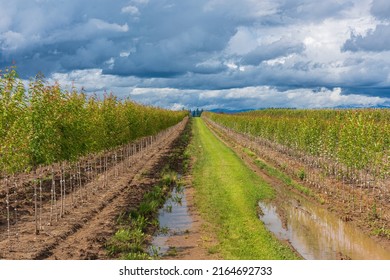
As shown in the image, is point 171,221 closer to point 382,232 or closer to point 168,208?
point 168,208

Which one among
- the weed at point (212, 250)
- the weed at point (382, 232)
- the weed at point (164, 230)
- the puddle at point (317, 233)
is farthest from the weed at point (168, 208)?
the weed at point (382, 232)

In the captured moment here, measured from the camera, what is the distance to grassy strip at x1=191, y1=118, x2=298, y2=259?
18344mm

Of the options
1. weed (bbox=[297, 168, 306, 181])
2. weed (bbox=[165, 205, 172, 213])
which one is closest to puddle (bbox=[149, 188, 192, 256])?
weed (bbox=[165, 205, 172, 213])

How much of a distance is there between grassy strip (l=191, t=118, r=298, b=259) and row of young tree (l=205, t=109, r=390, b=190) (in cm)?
628

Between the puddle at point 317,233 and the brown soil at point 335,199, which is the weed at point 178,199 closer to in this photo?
the puddle at point 317,233

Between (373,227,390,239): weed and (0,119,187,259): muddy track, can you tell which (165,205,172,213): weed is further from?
(373,227,390,239): weed

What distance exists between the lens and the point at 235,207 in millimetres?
26141

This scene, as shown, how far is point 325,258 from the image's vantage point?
1841 cm

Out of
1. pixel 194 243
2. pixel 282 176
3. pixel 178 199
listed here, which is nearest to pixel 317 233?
pixel 194 243

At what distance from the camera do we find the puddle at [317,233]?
63.3 feet

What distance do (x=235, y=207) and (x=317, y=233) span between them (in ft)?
18.3

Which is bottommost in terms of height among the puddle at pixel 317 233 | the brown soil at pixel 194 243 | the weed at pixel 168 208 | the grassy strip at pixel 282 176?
the puddle at pixel 317 233

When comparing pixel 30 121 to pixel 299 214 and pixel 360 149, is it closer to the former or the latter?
pixel 299 214

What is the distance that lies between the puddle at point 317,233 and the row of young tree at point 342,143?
14.0 feet
